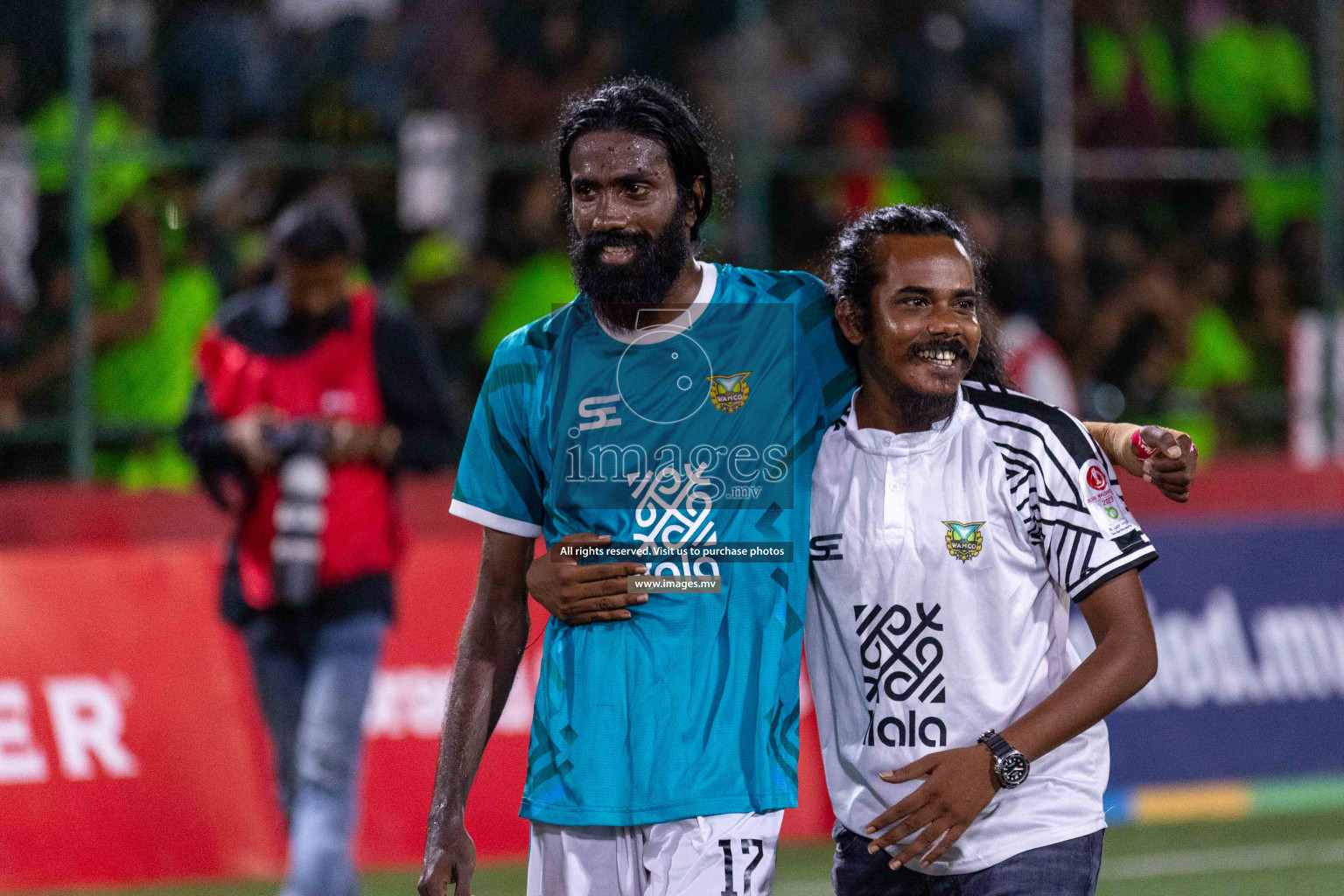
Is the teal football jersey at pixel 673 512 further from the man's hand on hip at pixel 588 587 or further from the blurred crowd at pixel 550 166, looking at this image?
the blurred crowd at pixel 550 166

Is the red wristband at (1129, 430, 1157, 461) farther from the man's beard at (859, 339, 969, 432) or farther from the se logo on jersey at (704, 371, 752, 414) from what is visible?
the se logo on jersey at (704, 371, 752, 414)

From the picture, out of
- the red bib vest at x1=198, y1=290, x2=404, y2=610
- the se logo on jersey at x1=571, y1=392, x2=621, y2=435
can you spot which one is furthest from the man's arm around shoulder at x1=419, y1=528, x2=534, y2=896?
the red bib vest at x1=198, y1=290, x2=404, y2=610

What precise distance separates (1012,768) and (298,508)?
137 inches

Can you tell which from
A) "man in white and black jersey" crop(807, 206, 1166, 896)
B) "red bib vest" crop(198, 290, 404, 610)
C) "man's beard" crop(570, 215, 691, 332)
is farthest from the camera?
"red bib vest" crop(198, 290, 404, 610)

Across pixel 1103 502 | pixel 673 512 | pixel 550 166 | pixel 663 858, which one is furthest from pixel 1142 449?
pixel 550 166

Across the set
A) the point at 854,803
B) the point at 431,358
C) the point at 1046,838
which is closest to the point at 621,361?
the point at 854,803

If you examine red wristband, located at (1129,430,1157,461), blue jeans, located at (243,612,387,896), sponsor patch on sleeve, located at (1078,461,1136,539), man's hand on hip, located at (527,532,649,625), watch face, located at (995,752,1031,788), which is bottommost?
blue jeans, located at (243,612,387,896)

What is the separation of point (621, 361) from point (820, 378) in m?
0.43

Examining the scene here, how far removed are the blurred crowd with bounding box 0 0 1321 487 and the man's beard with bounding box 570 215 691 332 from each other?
4217 millimetres

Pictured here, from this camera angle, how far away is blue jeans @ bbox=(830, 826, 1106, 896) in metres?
3.51

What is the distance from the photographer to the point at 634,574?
11.6 ft

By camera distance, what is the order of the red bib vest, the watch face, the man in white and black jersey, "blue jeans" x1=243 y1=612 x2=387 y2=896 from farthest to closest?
1. the red bib vest
2. "blue jeans" x1=243 y1=612 x2=387 y2=896
3. the man in white and black jersey
4. the watch face

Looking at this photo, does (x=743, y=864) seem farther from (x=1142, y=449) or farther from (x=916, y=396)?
(x=1142, y=449)

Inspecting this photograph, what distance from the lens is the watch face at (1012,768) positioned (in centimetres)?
336
